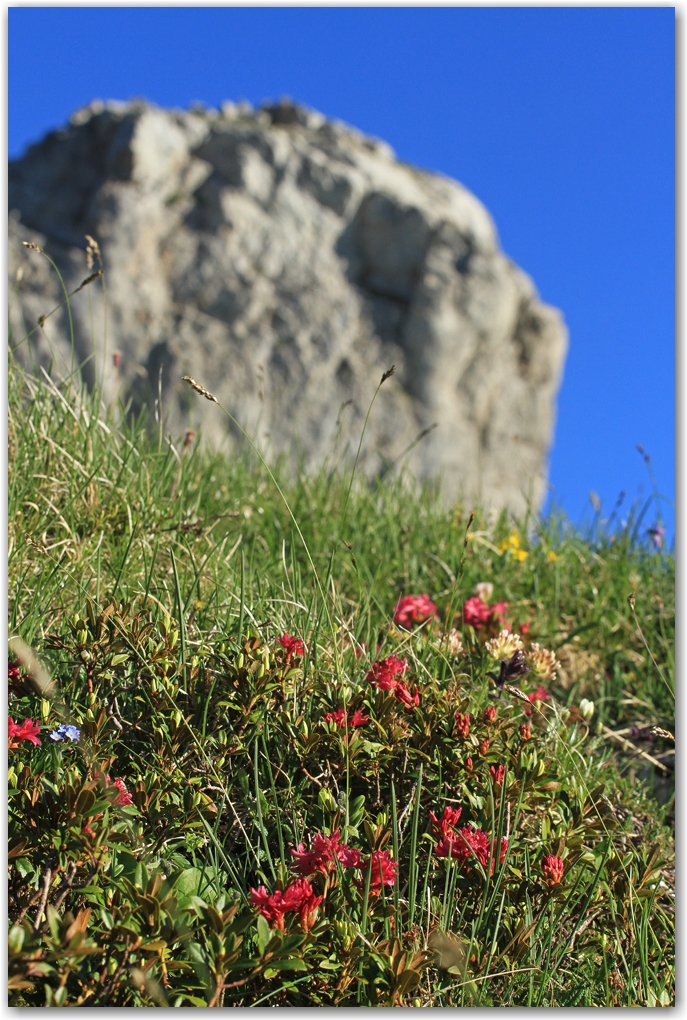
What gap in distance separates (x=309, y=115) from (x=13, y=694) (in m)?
28.2

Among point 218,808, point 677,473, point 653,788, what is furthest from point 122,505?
point 653,788

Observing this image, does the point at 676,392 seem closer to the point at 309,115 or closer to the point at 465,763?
the point at 465,763

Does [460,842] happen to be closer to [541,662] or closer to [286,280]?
[541,662]

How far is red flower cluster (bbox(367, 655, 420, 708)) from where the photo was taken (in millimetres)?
2049

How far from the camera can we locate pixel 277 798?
199 centimetres

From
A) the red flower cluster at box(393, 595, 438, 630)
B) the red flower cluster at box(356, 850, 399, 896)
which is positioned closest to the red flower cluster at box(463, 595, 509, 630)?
the red flower cluster at box(393, 595, 438, 630)

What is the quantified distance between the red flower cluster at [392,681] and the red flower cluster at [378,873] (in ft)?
1.49

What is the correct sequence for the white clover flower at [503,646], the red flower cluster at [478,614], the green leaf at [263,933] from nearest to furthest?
the green leaf at [263,933] < the white clover flower at [503,646] < the red flower cluster at [478,614]

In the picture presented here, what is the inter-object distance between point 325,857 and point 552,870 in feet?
1.82

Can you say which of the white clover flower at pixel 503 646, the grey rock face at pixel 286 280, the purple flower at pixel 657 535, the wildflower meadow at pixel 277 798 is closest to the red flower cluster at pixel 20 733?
the wildflower meadow at pixel 277 798

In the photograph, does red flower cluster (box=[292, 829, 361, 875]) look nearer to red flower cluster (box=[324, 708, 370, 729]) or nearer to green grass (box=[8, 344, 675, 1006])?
green grass (box=[8, 344, 675, 1006])

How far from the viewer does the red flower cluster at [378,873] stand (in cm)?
161

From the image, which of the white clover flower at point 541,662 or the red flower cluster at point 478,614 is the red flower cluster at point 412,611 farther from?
the white clover flower at point 541,662

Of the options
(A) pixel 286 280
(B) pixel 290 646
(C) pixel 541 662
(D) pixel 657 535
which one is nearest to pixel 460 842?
(B) pixel 290 646
